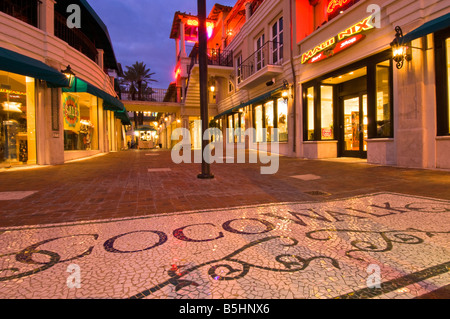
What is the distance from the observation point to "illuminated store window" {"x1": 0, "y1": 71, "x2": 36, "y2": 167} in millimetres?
9812

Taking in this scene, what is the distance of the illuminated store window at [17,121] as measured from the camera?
32.2 feet

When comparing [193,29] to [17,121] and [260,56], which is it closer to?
[260,56]

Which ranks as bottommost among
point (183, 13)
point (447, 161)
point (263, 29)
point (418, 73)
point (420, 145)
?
point (447, 161)

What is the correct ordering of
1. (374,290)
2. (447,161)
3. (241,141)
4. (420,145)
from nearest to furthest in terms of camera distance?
(374,290)
(447,161)
(420,145)
(241,141)

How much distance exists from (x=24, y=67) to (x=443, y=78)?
11683mm

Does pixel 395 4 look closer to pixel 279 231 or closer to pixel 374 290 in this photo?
pixel 279 231

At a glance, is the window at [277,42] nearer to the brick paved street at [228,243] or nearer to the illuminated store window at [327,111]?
the illuminated store window at [327,111]

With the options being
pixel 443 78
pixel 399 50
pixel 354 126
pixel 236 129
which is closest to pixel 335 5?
pixel 399 50

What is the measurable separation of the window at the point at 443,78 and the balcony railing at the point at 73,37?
1390 centimetres

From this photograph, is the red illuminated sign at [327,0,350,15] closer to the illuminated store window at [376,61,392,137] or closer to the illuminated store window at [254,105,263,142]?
the illuminated store window at [376,61,392,137]

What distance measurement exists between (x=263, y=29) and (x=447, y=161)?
39.8ft

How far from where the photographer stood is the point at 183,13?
990 inches

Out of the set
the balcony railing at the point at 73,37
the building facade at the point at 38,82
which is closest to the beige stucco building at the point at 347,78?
the balcony railing at the point at 73,37
